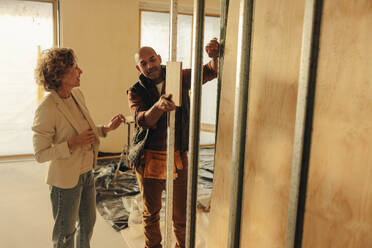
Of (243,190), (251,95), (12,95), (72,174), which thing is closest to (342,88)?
(251,95)

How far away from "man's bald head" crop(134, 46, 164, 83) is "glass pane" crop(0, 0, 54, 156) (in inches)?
122

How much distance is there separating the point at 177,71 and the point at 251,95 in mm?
275

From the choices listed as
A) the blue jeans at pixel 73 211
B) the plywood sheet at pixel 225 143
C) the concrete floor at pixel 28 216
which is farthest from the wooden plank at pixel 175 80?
the concrete floor at pixel 28 216

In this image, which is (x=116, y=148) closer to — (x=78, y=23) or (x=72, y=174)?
(x=78, y=23)

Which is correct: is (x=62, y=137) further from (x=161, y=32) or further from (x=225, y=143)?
(x=161, y=32)

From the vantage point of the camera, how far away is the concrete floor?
2.40 m

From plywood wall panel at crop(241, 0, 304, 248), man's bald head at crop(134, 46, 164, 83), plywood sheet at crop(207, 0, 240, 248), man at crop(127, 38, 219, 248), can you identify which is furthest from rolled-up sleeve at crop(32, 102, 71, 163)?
plywood wall panel at crop(241, 0, 304, 248)

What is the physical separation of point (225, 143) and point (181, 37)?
13.7ft

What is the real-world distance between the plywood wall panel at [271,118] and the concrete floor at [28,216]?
1716 mm

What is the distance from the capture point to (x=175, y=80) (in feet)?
3.60

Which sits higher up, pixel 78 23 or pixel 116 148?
pixel 78 23

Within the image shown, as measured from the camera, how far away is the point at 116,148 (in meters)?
4.70

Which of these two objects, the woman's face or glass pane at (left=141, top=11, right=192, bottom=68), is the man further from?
glass pane at (left=141, top=11, right=192, bottom=68)

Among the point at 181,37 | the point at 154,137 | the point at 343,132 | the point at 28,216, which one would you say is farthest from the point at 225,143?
the point at 181,37
